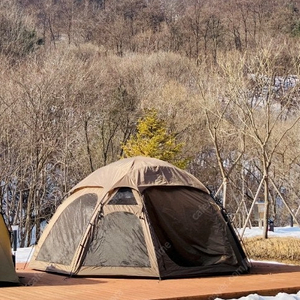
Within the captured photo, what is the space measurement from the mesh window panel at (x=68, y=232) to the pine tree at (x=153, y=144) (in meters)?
14.8

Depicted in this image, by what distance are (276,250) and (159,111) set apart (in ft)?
59.2

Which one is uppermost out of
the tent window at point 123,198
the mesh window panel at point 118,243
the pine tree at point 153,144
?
the tent window at point 123,198

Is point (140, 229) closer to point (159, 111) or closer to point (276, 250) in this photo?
point (276, 250)

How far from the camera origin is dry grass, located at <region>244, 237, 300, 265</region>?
11.5 meters

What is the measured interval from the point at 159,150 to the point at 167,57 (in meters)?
15.8

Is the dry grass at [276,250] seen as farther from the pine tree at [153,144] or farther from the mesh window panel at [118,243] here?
the pine tree at [153,144]

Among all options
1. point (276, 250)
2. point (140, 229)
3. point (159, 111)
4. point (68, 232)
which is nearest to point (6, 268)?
point (68, 232)

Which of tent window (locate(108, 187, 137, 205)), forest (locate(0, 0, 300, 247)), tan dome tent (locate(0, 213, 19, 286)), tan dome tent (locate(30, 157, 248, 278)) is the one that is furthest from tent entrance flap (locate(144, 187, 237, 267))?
forest (locate(0, 0, 300, 247))

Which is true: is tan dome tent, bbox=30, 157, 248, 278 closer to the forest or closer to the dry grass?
the dry grass

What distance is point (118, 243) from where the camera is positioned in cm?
856

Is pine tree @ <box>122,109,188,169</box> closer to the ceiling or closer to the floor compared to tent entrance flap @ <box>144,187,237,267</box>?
closer to the floor

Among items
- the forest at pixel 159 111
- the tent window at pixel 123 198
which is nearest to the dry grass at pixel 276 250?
the forest at pixel 159 111

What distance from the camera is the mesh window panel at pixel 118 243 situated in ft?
27.7

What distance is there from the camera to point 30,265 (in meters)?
9.46
